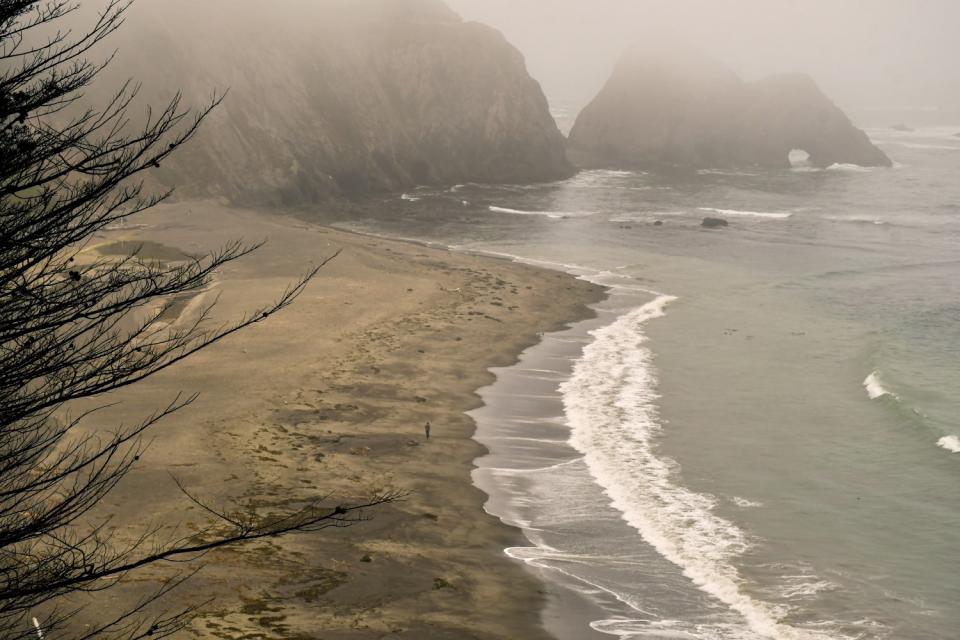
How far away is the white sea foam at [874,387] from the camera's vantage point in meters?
28.5

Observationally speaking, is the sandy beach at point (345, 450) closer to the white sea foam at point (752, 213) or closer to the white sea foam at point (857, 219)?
the white sea foam at point (752, 213)

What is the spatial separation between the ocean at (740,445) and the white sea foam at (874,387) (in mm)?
85

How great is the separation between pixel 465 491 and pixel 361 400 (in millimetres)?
5901

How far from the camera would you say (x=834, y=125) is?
378 ft

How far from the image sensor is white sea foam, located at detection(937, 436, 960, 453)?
24.0 metres

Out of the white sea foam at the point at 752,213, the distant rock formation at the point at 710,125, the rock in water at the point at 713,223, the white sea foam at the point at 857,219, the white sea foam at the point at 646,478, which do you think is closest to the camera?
the white sea foam at the point at 646,478

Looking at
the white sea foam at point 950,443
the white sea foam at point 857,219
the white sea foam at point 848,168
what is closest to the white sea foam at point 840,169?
the white sea foam at point 848,168

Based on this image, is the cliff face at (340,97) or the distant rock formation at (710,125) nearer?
the cliff face at (340,97)

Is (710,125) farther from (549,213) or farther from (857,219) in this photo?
(549,213)

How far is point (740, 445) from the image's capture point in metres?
23.9

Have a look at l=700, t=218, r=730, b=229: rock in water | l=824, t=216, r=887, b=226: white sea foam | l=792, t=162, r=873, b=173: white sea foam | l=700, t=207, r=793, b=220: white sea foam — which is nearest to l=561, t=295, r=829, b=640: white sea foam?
l=700, t=218, r=730, b=229: rock in water

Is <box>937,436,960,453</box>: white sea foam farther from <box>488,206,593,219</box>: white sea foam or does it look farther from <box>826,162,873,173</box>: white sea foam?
<box>826,162,873,173</box>: white sea foam

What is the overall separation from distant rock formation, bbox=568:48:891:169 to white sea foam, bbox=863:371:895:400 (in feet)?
272

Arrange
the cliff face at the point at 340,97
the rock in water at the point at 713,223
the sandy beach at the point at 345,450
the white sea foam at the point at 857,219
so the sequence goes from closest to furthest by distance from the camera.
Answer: the sandy beach at the point at 345,450, the rock in water at the point at 713,223, the white sea foam at the point at 857,219, the cliff face at the point at 340,97
